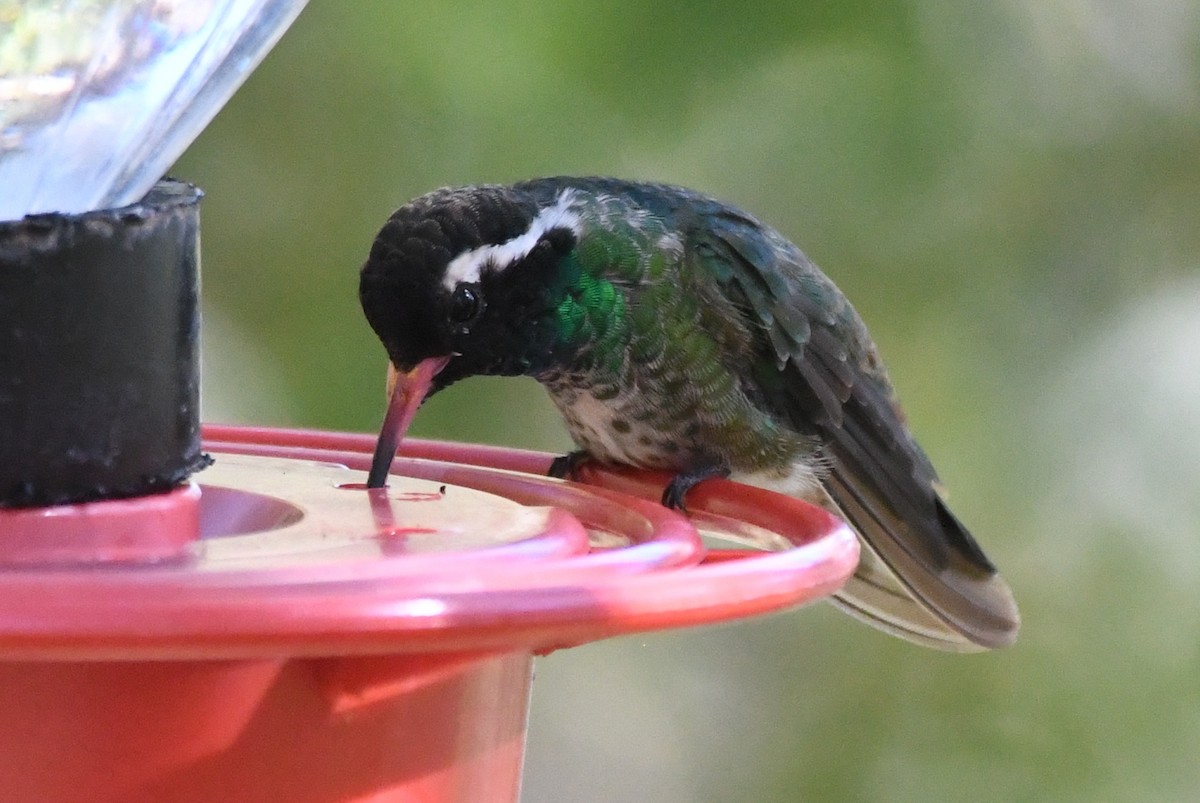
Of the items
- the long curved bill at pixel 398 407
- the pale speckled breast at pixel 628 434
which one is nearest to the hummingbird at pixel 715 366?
the pale speckled breast at pixel 628 434

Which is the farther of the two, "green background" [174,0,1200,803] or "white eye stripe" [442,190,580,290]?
"green background" [174,0,1200,803]

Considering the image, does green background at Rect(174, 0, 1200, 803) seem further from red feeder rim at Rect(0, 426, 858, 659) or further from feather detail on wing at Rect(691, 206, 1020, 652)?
red feeder rim at Rect(0, 426, 858, 659)

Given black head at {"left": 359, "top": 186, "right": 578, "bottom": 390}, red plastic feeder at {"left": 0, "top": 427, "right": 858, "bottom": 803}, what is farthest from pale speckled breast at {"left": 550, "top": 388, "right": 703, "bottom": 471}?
red plastic feeder at {"left": 0, "top": 427, "right": 858, "bottom": 803}

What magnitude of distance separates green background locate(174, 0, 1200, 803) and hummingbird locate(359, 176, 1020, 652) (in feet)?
2.64

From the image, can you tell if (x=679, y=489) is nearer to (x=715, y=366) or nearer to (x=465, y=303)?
(x=465, y=303)

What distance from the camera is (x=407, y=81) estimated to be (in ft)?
12.3

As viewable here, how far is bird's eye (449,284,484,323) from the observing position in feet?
7.79

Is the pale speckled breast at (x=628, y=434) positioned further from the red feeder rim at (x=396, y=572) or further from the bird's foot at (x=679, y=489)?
the red feeder rim at (x=396, y=572)

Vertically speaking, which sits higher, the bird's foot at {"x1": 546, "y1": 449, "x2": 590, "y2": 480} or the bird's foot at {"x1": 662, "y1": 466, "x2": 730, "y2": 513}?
the bird's foot at {"x1": 662, "y1": 466, "x2": 730, "y2": 513}

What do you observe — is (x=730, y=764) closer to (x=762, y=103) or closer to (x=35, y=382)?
(x=762, y=103)

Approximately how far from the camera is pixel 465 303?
2410mm

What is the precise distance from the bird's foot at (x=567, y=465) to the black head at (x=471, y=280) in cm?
17

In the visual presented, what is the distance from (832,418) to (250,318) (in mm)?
1481

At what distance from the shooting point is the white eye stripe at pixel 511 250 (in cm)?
237
